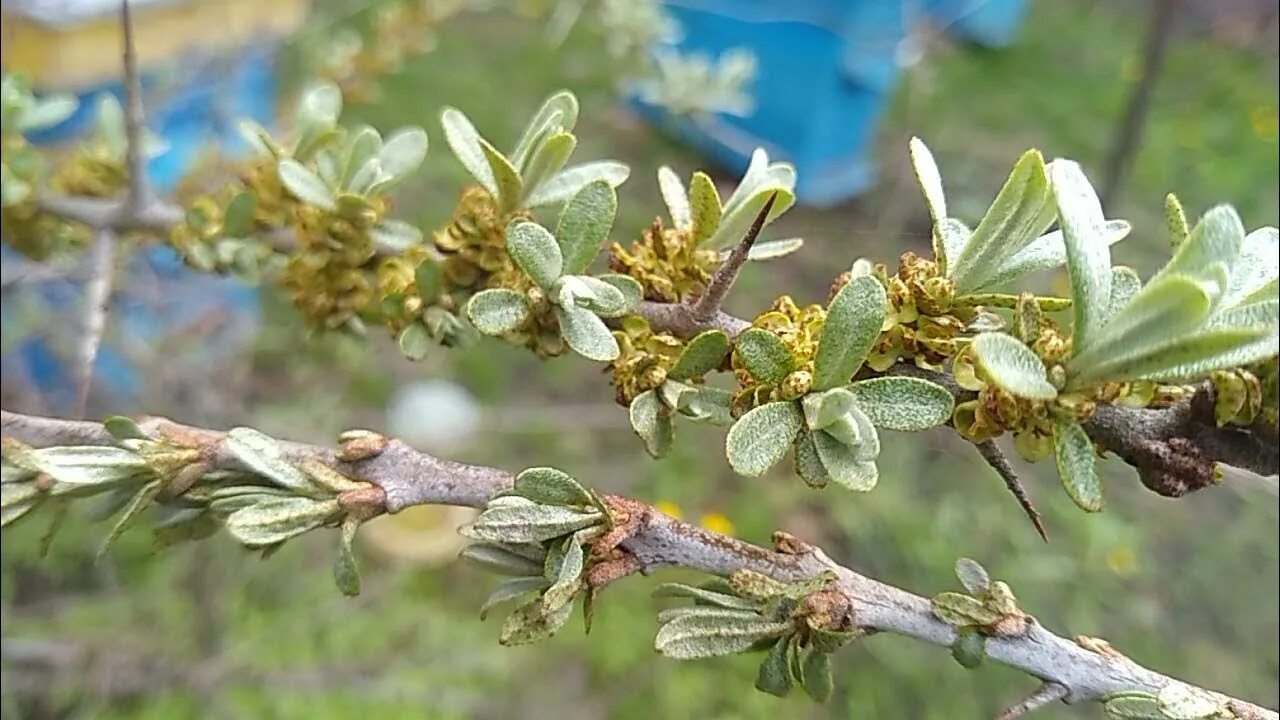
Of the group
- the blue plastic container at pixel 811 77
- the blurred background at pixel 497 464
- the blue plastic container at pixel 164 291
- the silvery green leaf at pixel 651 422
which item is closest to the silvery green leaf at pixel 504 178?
the silvery green leaf at pixel 651 422

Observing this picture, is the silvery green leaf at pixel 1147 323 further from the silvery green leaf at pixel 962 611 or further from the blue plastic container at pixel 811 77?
the blue plastic container at pixel 811 77

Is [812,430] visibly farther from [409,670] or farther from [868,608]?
[409,670]

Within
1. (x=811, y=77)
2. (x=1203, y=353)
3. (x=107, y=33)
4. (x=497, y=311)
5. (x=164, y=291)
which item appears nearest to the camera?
(x=1203, y=353)

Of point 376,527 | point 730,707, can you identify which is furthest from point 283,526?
point 376,527

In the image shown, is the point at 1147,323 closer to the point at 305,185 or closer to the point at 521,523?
the point at 521,523

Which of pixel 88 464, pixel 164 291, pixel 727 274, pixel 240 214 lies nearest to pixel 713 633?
pixel 727 274
